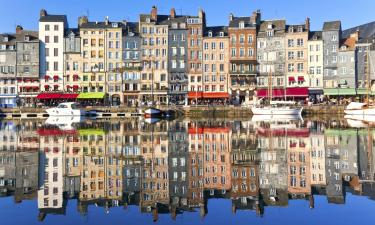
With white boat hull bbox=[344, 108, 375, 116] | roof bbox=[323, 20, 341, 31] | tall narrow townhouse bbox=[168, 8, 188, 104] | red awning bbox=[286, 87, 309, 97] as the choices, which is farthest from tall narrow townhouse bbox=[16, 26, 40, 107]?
white boat hull bbox=[344, 108, 375, 116]

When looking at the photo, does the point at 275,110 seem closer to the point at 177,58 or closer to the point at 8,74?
the point at 177,58

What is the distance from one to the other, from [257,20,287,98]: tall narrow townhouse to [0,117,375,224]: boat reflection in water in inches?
1858

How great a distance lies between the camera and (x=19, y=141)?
29.4m

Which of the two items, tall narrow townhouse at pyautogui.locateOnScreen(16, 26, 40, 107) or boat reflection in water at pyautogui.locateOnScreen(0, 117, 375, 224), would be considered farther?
tall narrow townhouse at pyautogui.locateOnScreen(16, 26, 40, 107)

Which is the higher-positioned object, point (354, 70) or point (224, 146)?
point (354, 70)

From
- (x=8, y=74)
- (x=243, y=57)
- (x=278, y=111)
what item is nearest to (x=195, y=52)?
(x=243, y=57)

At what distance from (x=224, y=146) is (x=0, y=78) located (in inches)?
2358

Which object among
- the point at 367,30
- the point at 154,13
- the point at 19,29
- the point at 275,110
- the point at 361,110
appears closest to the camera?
the point at 361,110

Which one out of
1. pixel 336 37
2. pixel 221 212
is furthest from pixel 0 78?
pixel 221 212

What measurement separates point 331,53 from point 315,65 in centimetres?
318

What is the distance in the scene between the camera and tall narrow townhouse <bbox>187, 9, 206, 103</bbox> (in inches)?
2960

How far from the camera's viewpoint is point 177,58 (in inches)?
2972

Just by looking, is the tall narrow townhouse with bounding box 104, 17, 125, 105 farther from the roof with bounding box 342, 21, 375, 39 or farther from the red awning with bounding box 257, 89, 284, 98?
the roof with bounding box 342, 21, 375, 39

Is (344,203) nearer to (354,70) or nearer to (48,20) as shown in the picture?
(354,70)
